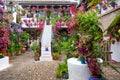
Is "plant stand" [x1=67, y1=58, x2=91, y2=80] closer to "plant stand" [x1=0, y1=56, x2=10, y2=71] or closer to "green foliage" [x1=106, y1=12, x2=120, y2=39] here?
"green foliage" [x1=106, y1=12, x2=120, y2=39]

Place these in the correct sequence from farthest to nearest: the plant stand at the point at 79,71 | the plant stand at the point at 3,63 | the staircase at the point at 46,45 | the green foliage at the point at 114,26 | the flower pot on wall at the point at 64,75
A: the staircase at the point at 46,45, the plant stand at the point at 3,63, the flower pot on wall at the point at 64,75, the plant stand at the point at 79,71, the green foliage at the point at 114,26

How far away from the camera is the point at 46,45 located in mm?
15672

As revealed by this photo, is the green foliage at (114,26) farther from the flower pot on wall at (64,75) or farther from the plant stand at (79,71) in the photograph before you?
the flower pot on wall at (64,75)

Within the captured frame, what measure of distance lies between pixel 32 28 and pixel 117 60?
1496 centimetres

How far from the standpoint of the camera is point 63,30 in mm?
25844

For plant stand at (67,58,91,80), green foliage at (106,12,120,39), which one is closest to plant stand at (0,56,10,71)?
plant stand at (67,58,91,80)

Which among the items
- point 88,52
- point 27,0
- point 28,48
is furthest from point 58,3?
point 88,52

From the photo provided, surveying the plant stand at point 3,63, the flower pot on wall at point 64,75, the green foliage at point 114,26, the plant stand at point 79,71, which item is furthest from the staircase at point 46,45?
the green foliage at point 114,26

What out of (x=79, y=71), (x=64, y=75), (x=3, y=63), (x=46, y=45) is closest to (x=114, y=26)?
(x=79, y=71)

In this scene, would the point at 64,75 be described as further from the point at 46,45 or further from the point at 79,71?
the point at 46,45

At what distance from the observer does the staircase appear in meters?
14.8

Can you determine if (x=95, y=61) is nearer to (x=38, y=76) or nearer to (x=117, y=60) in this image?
(x=38, y=76)

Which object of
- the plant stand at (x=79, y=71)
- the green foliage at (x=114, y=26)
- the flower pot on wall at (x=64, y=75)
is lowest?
the flower pot on wall at (x=64, y=75)

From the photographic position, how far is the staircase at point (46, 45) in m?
14.8
